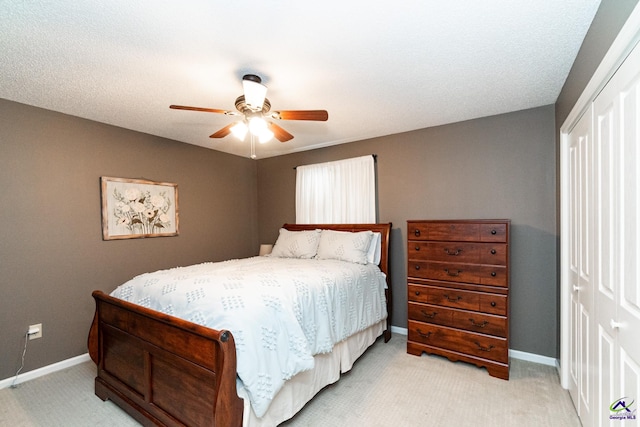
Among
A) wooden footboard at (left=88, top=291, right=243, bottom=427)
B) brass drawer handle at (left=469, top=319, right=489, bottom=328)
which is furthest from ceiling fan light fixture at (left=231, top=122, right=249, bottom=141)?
brass drawer handle at (left=469, top=319, right=489, bottom=328)

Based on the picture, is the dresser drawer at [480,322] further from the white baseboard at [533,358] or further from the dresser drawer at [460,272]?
the white baseboard at [533,358]

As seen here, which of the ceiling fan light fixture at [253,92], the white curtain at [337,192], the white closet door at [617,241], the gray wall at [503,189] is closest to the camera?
the white closet door at [617,241]

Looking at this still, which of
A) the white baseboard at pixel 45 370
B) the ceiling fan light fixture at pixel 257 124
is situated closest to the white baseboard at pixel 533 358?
the ceiling fan light fixture at pixel 257 124

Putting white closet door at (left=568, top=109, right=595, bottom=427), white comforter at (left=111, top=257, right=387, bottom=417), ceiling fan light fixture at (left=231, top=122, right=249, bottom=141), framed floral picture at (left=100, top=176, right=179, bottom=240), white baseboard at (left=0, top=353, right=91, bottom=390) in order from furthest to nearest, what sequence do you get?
framed floral picture at (left=100, top=176, right=179, bottom=240) < white baseboard at (left=0, top=353, right=91, bottom=390) < ceiling fan light fixture at (left=231, top=122, right=249, bottom=141) < white closet door at (left=568, top=109, right=595, bottom=427) < white comforter at (left=111, top=257, right=387, bottom=417)

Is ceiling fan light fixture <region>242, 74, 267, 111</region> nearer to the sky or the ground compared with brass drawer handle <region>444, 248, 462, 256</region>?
nearer to the sky

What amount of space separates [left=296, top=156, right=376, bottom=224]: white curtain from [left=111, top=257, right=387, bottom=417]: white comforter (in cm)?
111

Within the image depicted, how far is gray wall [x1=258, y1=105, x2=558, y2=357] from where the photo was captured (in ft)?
8.82

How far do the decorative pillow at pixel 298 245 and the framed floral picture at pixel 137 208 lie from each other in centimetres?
132

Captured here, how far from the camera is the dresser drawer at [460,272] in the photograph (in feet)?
8.21

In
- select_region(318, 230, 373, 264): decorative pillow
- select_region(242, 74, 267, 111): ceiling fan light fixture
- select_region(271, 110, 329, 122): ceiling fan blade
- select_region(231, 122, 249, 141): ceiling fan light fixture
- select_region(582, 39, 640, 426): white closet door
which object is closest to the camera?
select_region(582, 39, 640, 426): white closet door

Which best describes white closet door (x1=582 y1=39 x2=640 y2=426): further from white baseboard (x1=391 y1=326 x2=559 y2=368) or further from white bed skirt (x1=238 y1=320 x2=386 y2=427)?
white bed skirt (x1=238 y1=320 x2=386 y2=427)

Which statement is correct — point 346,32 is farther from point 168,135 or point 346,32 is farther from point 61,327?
point 61,327

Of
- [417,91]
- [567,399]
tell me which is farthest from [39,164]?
[567,399]

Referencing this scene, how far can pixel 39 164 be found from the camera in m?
2.64
